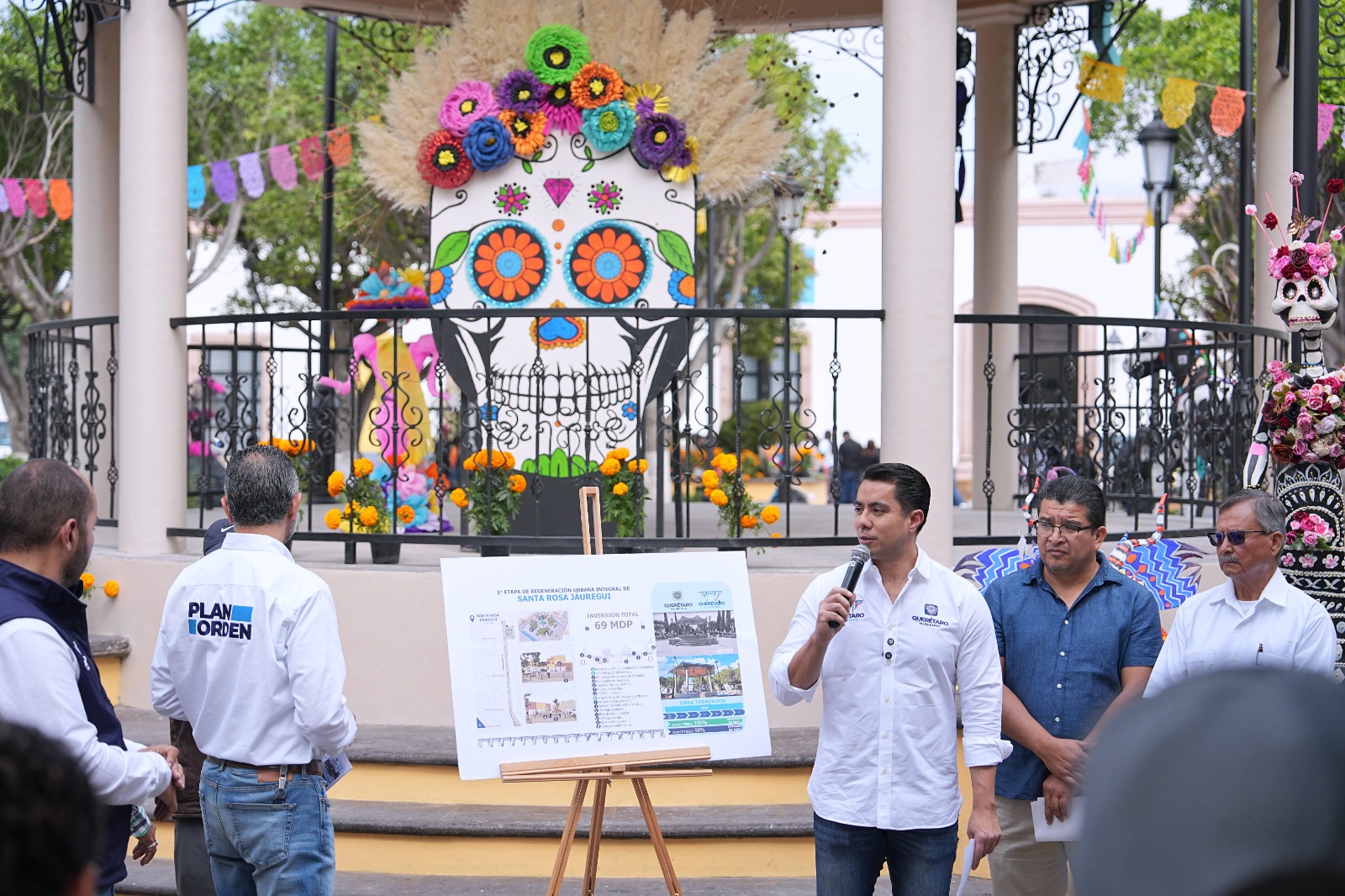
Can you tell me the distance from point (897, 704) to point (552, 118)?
5.48 meters

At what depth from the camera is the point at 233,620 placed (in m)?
3.83

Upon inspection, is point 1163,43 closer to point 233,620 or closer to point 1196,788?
point 233,620

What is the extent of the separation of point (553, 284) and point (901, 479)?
15.7 feet

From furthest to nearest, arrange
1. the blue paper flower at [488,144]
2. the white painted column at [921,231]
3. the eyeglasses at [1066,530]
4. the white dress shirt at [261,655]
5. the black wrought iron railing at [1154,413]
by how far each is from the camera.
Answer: the blue paper flower at [488,144], the black wrought iron railing at [1154,413], the white painted column at [921,231], the eyeglasses at [1066,530], the white dress shirt at [261,655]

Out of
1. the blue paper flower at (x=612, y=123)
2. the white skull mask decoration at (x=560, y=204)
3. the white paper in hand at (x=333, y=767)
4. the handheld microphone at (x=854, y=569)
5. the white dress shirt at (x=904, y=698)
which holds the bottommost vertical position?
the white paper in hand at (x=333, y=767)

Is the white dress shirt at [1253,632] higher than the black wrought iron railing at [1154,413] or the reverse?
the reverse

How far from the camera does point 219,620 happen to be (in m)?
3.85

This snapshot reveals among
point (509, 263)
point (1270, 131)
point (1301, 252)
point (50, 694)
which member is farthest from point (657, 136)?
point (50, 694)

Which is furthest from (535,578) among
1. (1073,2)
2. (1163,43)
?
(1163,43)

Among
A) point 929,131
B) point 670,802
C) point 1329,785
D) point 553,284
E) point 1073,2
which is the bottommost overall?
point 670,802

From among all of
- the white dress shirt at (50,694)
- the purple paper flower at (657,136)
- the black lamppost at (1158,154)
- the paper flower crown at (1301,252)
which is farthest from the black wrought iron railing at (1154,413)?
the white dress shirt at (50,694)

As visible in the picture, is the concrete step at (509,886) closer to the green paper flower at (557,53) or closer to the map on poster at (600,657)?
the map on poster at (600,657)

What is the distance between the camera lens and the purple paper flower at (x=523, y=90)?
848cm

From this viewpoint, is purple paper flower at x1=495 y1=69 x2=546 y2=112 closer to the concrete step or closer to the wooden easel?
the concrete step
